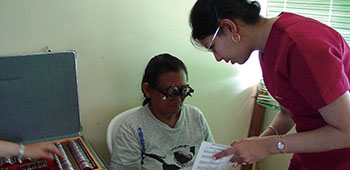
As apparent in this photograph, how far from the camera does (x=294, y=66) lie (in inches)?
35.7

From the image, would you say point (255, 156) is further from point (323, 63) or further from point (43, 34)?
point (43, 34)

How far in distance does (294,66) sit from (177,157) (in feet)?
2.73

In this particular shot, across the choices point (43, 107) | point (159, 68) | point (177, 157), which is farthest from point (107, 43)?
point (177, 157)

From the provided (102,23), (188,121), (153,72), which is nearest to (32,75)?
(102,23)

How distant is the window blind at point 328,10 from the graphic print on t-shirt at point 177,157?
1.06m

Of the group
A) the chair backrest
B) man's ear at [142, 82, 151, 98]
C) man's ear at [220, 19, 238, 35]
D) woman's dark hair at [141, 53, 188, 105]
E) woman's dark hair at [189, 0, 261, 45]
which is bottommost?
the chair backrest

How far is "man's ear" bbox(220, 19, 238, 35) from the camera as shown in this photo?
0.98m

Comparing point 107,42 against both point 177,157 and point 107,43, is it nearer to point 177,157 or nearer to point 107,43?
point 107,43

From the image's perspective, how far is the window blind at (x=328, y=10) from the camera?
170cm

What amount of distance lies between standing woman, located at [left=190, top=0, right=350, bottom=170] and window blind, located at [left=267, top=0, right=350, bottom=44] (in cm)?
85

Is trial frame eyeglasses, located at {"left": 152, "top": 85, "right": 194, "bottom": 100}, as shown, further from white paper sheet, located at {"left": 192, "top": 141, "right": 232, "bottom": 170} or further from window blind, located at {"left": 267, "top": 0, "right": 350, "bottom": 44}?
window blind, located at {"left": 267, "top": 0, "right": 350, "bottom": 44}

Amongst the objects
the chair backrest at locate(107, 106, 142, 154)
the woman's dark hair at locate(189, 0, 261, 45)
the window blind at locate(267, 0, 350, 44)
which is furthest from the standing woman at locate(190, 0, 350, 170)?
the window blind at locate(267, 0, 350, 44)

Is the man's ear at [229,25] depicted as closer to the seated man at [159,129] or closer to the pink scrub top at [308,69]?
the pink scrub top at [308,69]

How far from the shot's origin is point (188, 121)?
1644 mm
